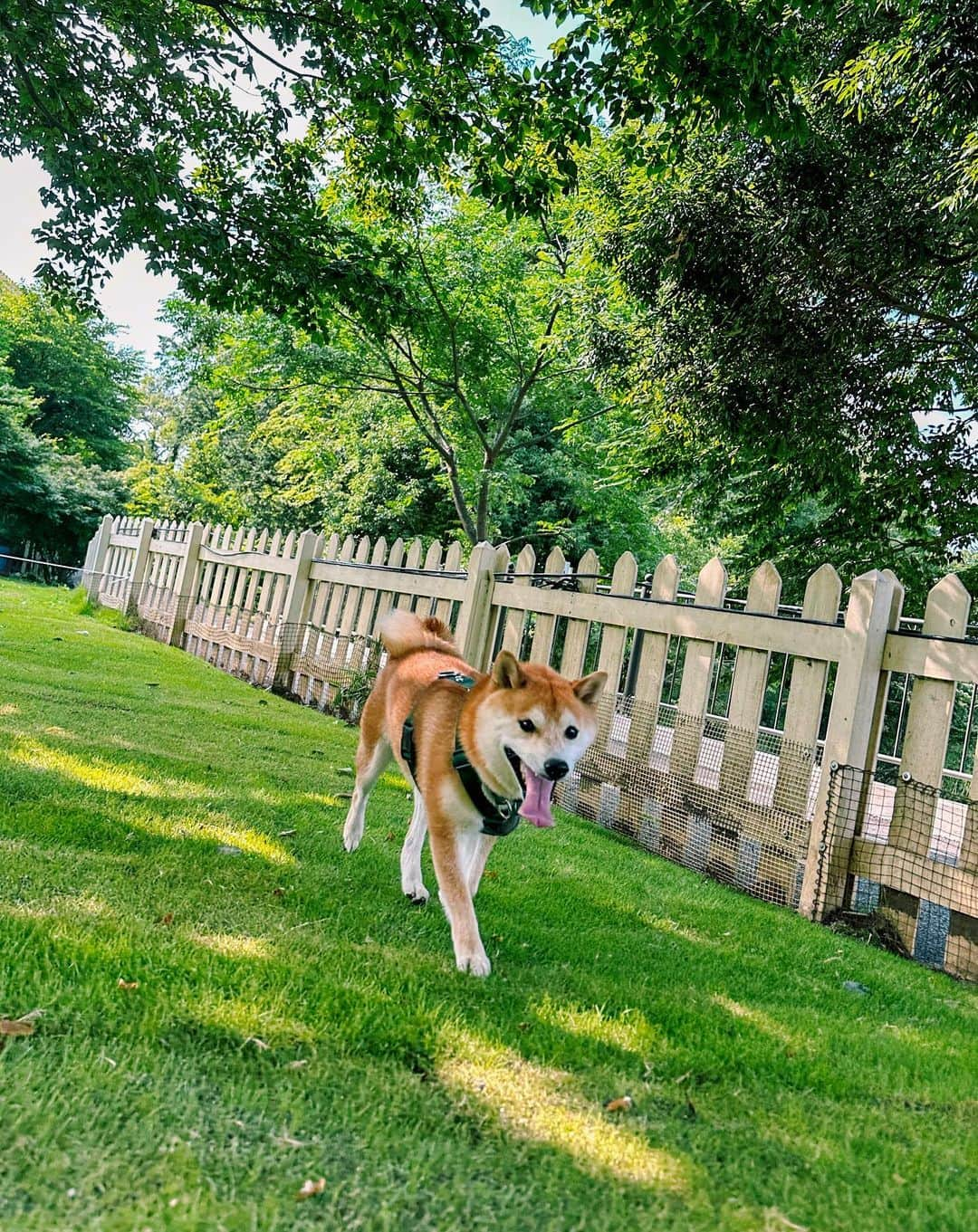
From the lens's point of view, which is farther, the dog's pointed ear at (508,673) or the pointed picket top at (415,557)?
the pointed picket top at (415,557)

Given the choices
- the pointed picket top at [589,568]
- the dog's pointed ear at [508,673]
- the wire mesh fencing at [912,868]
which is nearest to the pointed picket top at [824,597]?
the wire mesh fencing at [912,868]

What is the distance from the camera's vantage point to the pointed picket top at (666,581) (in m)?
4.79

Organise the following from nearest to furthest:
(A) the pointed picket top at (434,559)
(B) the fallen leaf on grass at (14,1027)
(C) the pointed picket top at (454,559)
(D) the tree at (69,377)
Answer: (B) the fallen leaf on grass at (14,1027) < (C) the pointed picket top at (454,559) < (A) the pointed picket top at (434,559) < (D) the tree at (69,377)

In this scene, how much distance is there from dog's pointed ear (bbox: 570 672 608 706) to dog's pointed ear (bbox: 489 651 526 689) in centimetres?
19

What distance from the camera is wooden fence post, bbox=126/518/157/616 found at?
1357cm

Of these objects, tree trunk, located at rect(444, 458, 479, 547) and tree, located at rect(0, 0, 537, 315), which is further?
tree trunk, located at rect(444, 458, 479, 547)

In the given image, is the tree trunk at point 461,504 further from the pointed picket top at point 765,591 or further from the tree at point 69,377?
the tree at point 69,377

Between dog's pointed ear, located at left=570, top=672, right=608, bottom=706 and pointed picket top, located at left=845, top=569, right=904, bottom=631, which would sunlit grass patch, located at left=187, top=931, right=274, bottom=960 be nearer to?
dog's pointed ear, located at left=570, top=672, right=608, bottom=706

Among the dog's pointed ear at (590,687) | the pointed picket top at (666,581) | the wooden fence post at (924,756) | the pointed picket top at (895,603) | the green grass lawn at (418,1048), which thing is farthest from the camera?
the pointed picket top at (666,581)

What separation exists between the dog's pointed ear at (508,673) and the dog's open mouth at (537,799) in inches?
9.9

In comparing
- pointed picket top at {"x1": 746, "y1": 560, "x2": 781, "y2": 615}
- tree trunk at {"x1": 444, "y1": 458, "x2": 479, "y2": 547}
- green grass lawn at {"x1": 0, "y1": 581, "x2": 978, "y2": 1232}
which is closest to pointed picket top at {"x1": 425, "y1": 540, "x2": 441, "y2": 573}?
pointed picket top at {"x1": 746, "y1": 560, "x2": 781, "y2": 615}

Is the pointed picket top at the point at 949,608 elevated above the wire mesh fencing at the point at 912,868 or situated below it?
above

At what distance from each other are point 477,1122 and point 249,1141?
466 millimetres

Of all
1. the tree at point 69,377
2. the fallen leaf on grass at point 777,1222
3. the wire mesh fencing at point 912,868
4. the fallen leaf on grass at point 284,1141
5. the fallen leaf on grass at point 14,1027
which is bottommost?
the fallen leaf on grass at point 284,1141
